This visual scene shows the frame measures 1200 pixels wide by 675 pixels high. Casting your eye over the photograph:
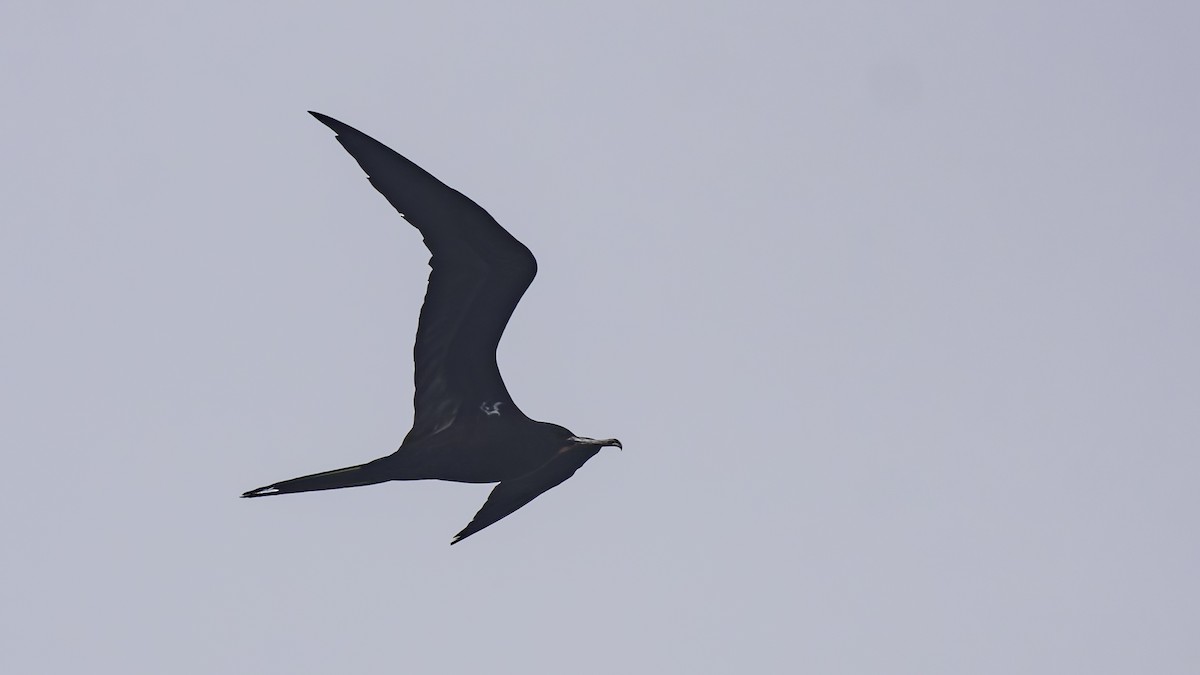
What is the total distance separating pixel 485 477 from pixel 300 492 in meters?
2.29

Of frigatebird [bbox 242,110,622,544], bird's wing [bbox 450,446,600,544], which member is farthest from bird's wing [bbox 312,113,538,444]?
bird's wing [bbox 450,446,600,544]

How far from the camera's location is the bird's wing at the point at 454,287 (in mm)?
14906

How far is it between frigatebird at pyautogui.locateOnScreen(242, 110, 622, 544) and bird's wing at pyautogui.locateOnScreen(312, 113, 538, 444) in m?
0.01

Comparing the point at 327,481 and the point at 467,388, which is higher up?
the point at 467,388

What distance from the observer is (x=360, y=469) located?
15664mm

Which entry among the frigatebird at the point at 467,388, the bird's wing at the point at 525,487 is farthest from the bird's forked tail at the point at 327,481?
the bird's wing at the point at 525,487

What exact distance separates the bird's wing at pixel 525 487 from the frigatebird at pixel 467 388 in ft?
0.05

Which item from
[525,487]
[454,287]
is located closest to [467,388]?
[454,287]

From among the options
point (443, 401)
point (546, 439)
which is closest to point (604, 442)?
point (546, 439)

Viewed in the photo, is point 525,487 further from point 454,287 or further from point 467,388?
point 454,287

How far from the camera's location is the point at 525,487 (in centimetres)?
1734

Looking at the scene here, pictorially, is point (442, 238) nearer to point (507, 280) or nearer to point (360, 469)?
point (507, 280)

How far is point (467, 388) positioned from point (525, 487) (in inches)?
59.4

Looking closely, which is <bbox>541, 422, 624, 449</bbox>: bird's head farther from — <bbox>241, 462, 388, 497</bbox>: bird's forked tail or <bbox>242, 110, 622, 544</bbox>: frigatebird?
→ <bbox>241, 462, 388, 497</bbox>: bird's forked tail
